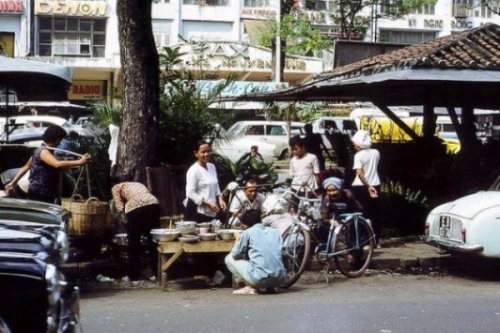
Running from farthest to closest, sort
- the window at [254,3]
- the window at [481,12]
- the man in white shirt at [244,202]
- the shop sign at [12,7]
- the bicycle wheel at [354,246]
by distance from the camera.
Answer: the window at [481,12], the window at [254,3], the shop sign at [12,7], the bicycle wheel at [354,246], the man in white shirt at [244,202]

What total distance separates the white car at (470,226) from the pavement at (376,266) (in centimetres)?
61

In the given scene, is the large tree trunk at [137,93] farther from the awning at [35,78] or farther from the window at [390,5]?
the window at [390,5]

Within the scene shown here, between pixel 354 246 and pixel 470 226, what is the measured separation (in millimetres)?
1475

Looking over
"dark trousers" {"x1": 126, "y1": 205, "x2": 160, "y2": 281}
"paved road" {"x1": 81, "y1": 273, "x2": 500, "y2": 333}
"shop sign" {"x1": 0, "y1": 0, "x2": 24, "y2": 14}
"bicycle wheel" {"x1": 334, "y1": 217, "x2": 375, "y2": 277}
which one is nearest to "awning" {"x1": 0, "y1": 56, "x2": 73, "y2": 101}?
"dark trousers" {"x1": 126, "y1": 205, "x2": 160, "y2": 281}

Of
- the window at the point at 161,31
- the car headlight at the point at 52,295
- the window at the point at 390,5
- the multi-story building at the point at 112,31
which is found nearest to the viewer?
the car headlight at the point at 52,295

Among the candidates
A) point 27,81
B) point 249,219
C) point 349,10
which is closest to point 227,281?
point 249,219

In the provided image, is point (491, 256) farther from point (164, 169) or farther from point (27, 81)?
point (27, 81)

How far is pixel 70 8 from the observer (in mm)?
46406

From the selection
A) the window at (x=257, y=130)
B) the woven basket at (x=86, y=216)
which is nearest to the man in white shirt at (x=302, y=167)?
the woven basket at (x=86, y=216)

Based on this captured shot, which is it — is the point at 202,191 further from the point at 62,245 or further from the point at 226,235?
the point at 62,245

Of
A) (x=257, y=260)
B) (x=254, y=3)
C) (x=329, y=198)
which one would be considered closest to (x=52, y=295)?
(x=257, y=260)

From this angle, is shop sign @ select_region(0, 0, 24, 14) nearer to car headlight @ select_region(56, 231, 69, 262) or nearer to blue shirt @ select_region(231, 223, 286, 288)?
blue shirt @ select_region(231, 223, 286, 288)

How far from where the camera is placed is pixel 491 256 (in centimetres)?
1175

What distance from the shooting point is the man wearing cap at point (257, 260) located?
10.6 metres
